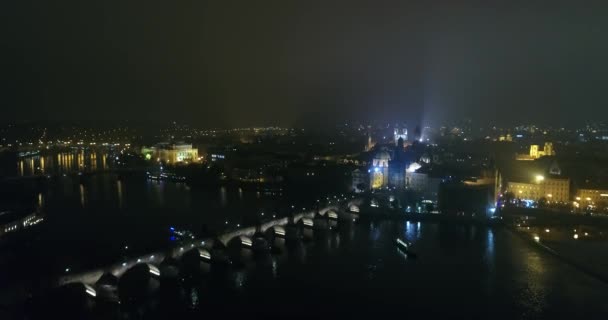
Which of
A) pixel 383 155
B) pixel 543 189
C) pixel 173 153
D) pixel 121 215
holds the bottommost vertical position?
pixel 121 215

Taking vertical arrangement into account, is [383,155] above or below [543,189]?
above

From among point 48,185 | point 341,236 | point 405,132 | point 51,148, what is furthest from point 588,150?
point 51,148

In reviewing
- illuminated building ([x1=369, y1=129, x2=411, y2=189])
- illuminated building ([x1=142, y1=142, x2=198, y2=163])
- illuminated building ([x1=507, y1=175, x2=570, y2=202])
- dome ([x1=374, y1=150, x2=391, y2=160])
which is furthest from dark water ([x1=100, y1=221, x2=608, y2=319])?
illuminated building ([x1=142, y1=142, x2=198, y2=163])

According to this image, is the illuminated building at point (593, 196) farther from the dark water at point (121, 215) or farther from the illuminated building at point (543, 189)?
the dark water at point (121, 215)

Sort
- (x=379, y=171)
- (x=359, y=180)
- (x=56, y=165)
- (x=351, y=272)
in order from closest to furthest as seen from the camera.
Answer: (x=351, y=272)
(x=379, y=171)
(x=359, y=180)
(x=56, y=165)

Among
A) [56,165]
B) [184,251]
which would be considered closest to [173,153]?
[56,165]

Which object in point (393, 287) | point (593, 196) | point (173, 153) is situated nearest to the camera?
point (393, 287)

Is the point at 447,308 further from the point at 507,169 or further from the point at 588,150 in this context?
the point at 588,150

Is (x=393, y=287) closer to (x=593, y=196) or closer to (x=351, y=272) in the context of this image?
(x=351, y=272)
